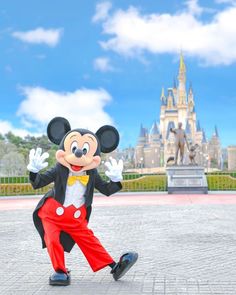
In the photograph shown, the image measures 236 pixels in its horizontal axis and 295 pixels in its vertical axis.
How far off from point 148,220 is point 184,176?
9335mm

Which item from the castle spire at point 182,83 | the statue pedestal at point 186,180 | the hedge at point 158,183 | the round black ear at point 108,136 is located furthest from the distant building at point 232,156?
the round black ear at point 108,136

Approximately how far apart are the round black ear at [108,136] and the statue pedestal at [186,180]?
560 inches

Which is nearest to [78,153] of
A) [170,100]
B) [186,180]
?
[186,180]

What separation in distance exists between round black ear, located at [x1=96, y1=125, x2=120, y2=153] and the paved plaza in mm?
1568

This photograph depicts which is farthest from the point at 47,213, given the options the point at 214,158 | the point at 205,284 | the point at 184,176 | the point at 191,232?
the point at 214,158

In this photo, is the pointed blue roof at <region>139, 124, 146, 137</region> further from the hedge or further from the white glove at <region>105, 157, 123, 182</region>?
the white glove at <region>105, 157, 123, 182</region>

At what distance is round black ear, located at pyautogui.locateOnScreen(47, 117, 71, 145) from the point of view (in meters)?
5.12

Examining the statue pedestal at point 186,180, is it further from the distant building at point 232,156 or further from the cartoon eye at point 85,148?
the distant building at point 232,156

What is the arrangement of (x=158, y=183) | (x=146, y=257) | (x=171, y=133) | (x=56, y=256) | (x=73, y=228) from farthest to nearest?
(x=171, y=133), (x=158, y=183), (x=146, y=257), (x=73, y=228), (x=56, y=256)

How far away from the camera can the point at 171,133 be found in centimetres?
10256

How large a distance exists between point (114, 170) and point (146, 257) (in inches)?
67.8

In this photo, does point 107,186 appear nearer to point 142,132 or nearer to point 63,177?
point 63,177

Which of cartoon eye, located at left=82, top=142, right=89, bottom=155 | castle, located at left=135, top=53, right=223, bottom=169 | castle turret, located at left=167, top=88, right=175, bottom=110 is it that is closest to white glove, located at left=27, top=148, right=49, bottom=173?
cartoon eye, located at left=82, top=142, right=89, bottom=155

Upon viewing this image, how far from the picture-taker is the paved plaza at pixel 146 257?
4475mm
